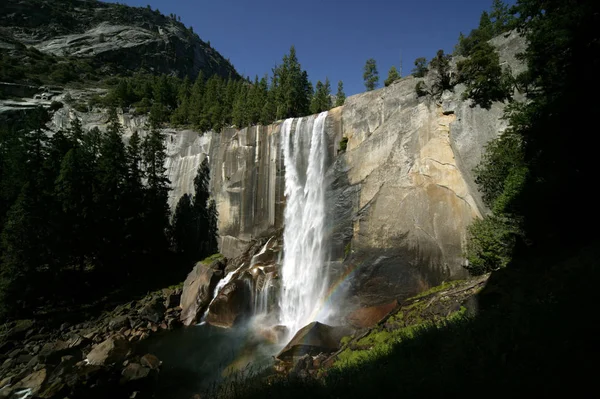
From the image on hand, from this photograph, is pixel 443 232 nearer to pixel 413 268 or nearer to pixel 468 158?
pixel 413 268

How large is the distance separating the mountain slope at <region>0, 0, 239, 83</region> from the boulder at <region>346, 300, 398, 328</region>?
101232 millimetres

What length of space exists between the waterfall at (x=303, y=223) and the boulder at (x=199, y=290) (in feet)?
22.6

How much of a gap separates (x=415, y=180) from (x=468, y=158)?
10.8 ft

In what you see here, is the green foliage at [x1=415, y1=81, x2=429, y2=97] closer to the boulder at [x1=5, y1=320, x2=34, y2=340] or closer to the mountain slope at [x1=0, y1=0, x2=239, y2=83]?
the boulder at [x1=5, y1=320, x2=34, y2=340]

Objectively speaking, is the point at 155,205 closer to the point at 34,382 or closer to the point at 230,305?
the point at 230,305

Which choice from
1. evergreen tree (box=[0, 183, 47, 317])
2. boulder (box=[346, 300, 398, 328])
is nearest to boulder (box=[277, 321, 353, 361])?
boulder (box=[346, 300, 398, 328])

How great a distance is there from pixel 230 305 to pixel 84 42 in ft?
440

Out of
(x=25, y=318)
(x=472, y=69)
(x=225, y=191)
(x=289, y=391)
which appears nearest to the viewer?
(x=289, y=391)

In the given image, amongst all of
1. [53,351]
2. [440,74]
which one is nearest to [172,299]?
[53,351]

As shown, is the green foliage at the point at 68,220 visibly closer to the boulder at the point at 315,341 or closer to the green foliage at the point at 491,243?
the boulder at the point at 315,341

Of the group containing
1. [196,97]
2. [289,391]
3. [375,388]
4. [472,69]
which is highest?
[196,97]

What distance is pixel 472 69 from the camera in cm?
1859

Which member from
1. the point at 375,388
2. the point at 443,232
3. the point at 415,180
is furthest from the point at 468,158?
the point at 375,388

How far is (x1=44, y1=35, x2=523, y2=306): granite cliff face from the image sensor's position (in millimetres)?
17094
